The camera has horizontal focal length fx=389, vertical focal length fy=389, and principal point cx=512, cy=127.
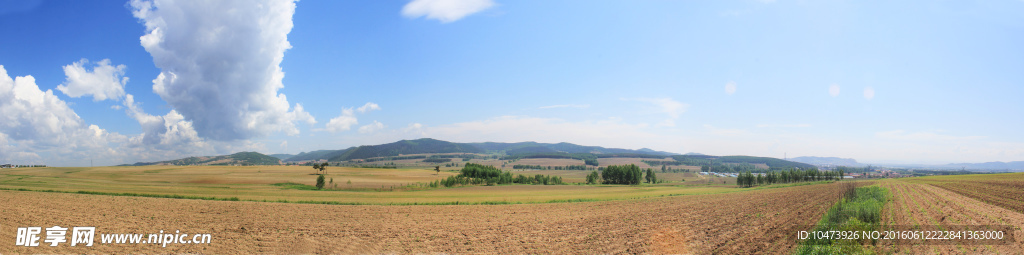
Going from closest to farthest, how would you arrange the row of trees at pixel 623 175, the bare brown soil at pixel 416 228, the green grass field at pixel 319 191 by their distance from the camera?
1. the bare brown soil at pixel 416 228
2. the green grass field at pixel 319 191
3. the row of trees at pixel 623 175

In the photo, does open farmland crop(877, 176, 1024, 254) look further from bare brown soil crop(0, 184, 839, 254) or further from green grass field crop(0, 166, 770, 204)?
green grass field crop(0, 166, 770, 204)

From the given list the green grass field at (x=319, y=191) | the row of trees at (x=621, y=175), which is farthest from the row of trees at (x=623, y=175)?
the green grass field at (x=319, y=191)

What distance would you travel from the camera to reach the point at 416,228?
19.8m

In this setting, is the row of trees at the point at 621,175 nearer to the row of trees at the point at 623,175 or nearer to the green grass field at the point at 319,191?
the row of trees at the point at 623,175

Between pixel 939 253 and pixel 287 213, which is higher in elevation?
pixel 939 253

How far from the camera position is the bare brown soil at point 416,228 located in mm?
14773

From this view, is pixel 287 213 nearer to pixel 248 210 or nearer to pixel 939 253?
pixel 248 210

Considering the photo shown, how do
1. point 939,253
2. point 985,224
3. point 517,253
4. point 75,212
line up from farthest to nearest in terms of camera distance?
1. point 75,212
2. point 985,224
3. point 517,253
4. point 939,253

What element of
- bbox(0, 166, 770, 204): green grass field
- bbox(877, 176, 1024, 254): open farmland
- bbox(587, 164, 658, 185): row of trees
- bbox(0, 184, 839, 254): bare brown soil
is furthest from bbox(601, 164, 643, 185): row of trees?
bbox(0, 184, 839, 254): bare brown soil

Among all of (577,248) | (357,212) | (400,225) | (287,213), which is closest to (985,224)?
(577,248)

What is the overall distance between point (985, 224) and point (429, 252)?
22500 mm

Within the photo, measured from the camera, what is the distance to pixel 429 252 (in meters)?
14.5

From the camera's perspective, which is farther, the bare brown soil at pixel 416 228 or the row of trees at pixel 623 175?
the row of trees at pixel 623 175

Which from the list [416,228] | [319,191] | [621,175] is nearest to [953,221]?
[416,228]
